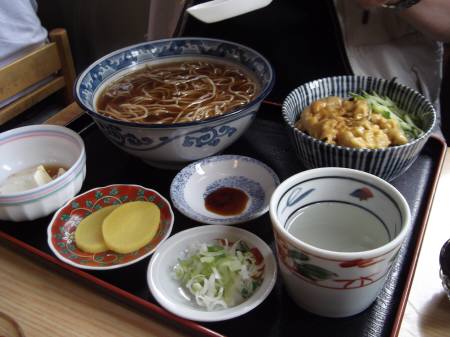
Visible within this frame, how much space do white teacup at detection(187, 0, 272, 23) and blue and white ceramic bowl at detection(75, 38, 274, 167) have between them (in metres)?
0.18

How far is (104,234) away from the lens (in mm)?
906

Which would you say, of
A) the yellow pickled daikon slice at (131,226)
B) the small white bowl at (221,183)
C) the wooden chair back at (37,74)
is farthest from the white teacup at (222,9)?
the wooden chair back at (37,74)

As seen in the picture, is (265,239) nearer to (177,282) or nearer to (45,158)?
(177,282)

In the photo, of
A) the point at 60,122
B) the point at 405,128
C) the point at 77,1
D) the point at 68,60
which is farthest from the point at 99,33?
the point at 405,128

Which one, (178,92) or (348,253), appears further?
(178,92)

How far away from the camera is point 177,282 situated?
830 mm

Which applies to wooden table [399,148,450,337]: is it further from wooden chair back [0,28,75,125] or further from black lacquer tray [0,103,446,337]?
wooden chair back [0,28,75,125]

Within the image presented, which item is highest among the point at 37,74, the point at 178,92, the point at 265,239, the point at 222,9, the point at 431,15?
the point at 222,9

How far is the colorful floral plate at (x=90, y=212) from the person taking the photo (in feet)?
2.87

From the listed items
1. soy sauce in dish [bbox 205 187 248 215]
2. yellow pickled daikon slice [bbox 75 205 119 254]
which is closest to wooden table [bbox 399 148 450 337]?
soy sauce in dish [bbox 205 187 248 215]

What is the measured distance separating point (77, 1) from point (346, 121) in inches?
Result: 95.2

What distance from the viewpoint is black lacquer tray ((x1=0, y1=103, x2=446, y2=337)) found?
766 mm

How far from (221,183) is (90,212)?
13.2 inches

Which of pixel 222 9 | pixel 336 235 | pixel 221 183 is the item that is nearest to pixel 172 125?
pixel 221 183
